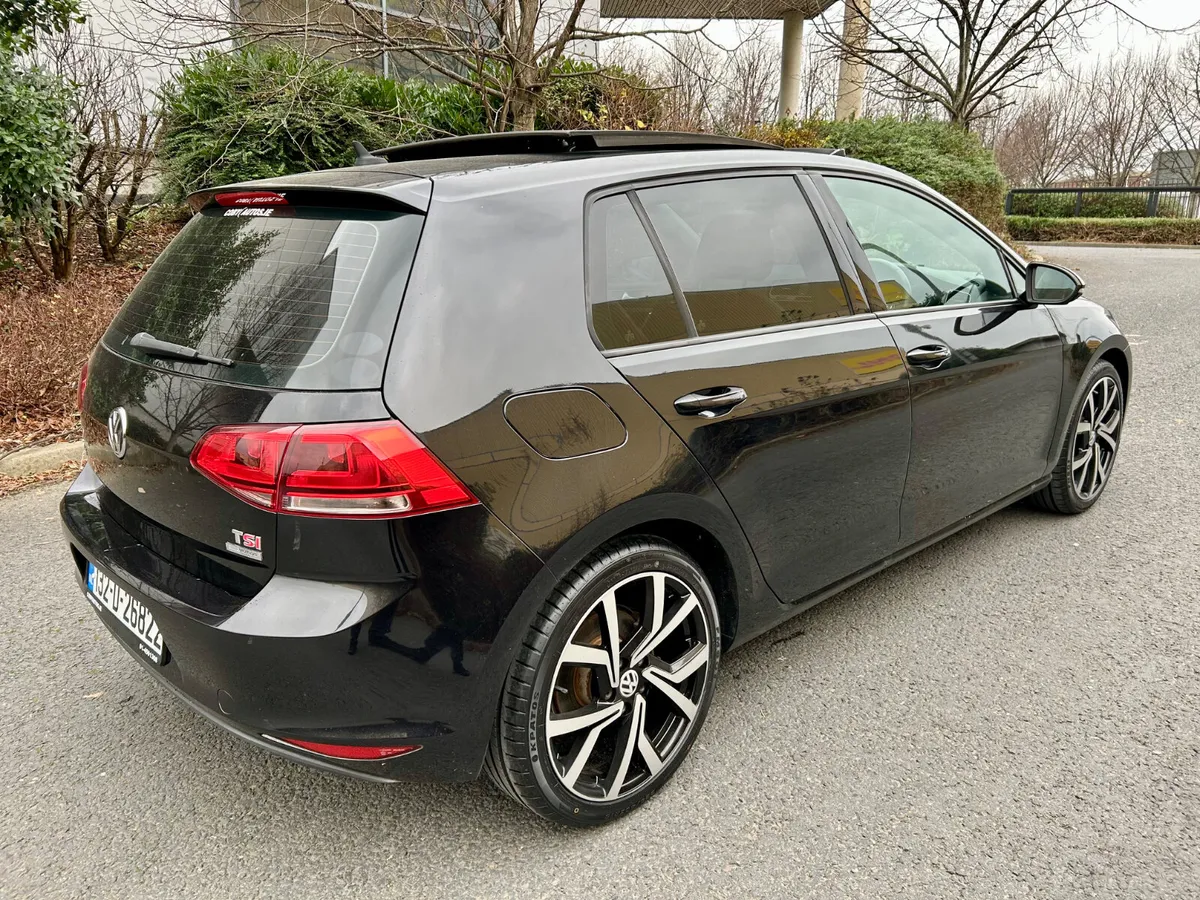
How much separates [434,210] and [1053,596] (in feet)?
9.46

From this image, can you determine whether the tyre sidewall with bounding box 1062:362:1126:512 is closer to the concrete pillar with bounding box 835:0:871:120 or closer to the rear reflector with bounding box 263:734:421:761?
the rear reflector with bounding box 263:734:421:761

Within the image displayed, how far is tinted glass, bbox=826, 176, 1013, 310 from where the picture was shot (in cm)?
306

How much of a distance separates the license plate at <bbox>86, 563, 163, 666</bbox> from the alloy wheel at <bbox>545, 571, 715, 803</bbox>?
3.29 feet

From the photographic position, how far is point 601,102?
10211mm

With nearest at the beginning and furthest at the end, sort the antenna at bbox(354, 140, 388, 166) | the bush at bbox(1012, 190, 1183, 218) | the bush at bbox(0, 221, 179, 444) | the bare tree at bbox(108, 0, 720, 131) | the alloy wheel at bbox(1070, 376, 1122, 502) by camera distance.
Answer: the antenna at bbox(354, 140, 388, 166), the alloy wheel at bbox(1070, 376, 1122, 502), the bush at bbox(0, 221, 179, 444), the bare tree at bbox(108, 0, 720, 131), the bush at bbox(1012, 190, 1183, 218)

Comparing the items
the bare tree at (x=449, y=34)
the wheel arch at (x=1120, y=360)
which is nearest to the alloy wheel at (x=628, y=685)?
the wheel arch at (x=1120, y=360)

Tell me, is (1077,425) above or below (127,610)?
above

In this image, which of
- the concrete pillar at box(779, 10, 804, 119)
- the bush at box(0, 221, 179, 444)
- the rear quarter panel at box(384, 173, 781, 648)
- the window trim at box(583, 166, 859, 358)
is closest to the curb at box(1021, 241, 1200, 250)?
the concrete pillar at box(779, 10, 804, 119)

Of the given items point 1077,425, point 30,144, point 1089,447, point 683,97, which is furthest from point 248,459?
point 683,97

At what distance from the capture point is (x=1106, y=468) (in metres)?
4.42

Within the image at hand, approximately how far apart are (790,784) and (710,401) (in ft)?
3.61

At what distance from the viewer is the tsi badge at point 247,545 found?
191 cm

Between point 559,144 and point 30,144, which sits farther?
point 30,144

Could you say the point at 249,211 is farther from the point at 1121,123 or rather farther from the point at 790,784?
the point at 1121,123
